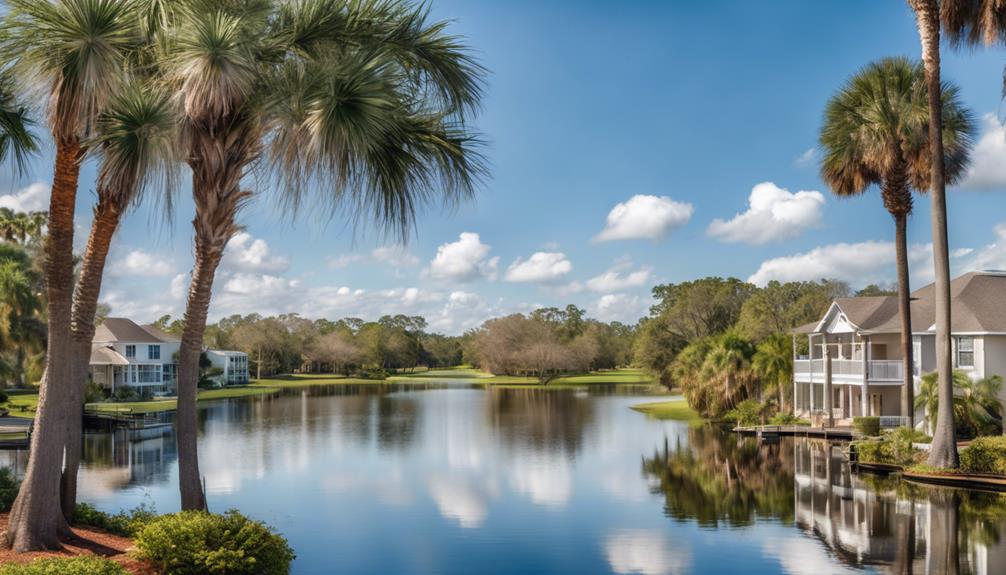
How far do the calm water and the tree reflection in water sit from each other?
0.07m

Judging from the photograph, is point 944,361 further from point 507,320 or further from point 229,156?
point 507,320

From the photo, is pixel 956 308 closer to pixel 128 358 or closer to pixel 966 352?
pixel 966 352

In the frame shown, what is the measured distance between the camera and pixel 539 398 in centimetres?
7244

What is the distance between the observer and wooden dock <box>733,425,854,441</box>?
36594 mm

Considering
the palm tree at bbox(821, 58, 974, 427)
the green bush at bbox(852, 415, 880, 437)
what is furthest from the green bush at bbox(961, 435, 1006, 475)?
the green bush at bbox(852, 415, 880, 437)

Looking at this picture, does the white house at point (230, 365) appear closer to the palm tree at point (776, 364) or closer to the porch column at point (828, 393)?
the palm tree at point (776, 364)

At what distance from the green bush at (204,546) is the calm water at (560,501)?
3.34 m

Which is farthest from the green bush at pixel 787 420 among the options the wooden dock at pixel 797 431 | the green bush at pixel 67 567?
the green bush at pixel 67 567

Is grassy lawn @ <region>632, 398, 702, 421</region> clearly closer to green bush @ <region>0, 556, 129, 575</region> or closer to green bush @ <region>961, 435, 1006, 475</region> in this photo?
green bush @ <region>961, 435, 1006, 475</region>

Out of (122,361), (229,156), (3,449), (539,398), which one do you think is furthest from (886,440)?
(122,361)

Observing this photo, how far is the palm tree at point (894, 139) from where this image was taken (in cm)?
2914

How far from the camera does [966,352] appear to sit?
3312 cm

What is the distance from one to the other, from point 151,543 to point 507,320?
99222 mm

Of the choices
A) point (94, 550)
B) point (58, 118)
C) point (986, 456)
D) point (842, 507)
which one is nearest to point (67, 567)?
point (94, 550)
